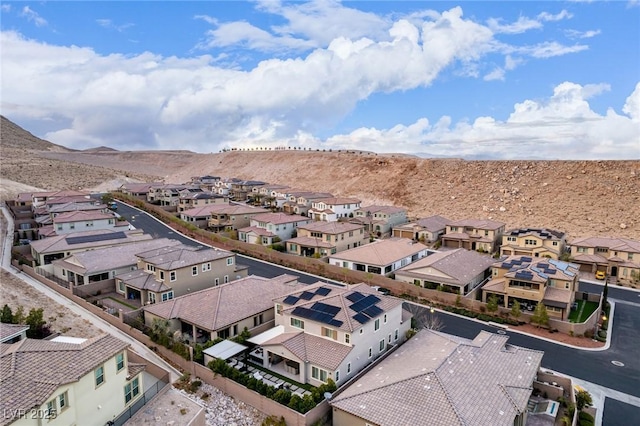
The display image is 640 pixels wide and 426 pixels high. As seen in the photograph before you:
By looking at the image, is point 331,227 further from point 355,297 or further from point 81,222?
point 81,222

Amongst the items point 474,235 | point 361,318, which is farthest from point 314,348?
point 474,235

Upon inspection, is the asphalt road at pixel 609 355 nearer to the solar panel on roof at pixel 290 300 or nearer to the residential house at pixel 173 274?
the solar panel on roof at pixel 290 300

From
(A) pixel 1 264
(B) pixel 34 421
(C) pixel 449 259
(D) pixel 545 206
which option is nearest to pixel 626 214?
(D) pixel 545 206

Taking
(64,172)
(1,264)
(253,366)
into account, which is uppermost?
(64,172)

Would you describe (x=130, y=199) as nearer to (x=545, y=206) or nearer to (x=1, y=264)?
(x=1, y=264)

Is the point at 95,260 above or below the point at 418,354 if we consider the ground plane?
above

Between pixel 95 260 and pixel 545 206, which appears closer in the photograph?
pixel 95 260

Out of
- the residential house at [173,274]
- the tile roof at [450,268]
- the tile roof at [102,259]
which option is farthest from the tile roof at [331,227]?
the tile roof at [102,259]
